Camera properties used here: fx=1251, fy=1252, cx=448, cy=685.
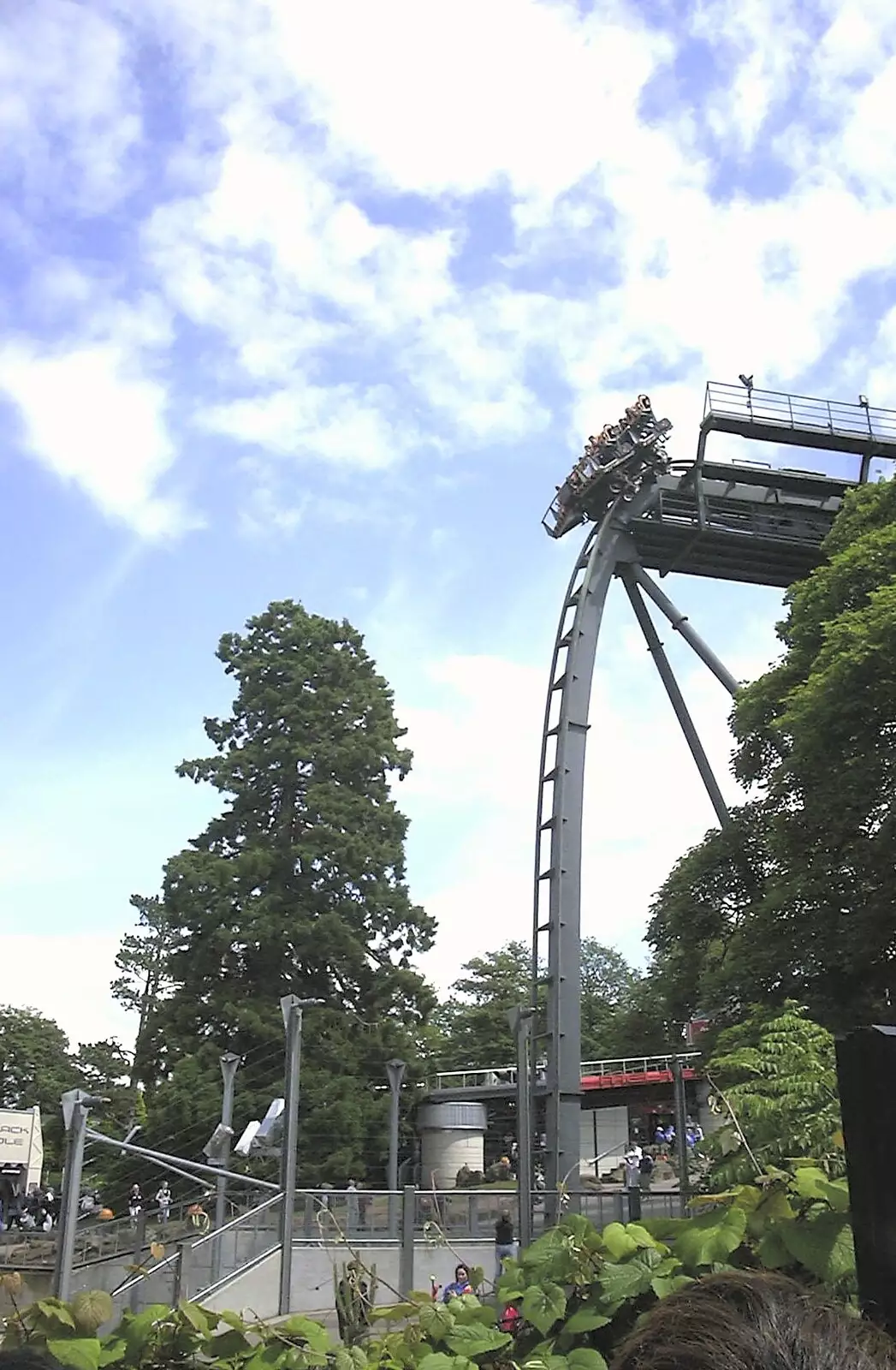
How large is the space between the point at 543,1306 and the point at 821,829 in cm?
1598

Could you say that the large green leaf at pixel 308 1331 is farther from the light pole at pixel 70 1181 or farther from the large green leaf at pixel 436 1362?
the light pole at pixel 70 1181

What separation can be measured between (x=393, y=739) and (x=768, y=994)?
63.3 feet

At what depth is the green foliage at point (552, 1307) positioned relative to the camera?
2969mm

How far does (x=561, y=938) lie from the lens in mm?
25391

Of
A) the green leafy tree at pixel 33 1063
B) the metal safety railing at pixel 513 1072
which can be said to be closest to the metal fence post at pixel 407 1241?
the metal safety railing at pixel 513 1072

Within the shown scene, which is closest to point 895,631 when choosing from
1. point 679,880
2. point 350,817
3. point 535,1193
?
point 679,880

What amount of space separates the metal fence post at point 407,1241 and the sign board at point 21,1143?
20.6 metres

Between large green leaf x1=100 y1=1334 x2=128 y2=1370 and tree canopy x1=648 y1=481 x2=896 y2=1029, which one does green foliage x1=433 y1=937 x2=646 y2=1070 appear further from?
large green leaf x1=100 y1=1334 x2=128 y2=1370

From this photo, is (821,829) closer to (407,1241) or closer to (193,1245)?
(407,1241)

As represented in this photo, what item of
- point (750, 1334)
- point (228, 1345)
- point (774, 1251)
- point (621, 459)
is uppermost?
point (621, 459)

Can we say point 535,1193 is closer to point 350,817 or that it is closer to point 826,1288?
point 826,1288

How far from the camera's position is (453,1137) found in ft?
98.1

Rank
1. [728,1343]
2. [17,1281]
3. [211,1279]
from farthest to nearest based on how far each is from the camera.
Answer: [211,1279] → [17,1281] → [728,1343]

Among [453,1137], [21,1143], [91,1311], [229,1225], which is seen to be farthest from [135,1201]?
[91,1311]
